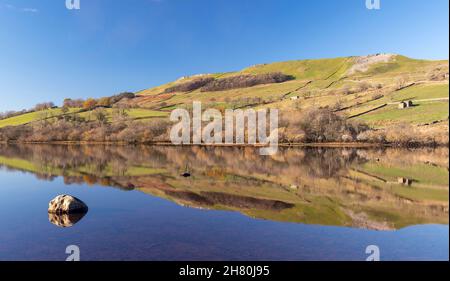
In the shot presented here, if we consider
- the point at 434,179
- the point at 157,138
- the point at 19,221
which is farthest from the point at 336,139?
the point at 19,221

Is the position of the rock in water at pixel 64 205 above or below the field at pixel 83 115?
below

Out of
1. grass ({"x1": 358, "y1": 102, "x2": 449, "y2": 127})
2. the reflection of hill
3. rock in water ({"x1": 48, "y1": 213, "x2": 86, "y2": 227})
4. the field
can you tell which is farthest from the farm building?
rock in water ({"x1": 48, "y1": 213, "x2": 86, "y2": 227})

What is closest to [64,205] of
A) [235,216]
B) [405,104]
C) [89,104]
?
[235,216]

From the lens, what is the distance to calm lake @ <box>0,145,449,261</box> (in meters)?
17.6

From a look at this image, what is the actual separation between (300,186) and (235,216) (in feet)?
42.0

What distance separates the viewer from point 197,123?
117 metres

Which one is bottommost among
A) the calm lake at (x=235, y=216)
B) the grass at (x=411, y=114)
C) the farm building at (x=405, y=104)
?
the calm lake at (x=235, y=216)

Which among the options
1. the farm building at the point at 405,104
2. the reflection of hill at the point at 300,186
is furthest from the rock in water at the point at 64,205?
the farm building at the point at 405,104

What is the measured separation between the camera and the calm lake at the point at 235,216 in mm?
17562

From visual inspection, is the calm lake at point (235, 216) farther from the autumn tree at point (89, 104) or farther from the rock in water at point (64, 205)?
the autumn tree at point (89, 104)

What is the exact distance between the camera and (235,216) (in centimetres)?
2459

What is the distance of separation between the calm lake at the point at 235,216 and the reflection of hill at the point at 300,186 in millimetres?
96

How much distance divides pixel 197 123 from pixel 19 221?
308 ft

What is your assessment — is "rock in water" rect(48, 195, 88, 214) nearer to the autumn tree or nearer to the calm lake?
the calm lake
